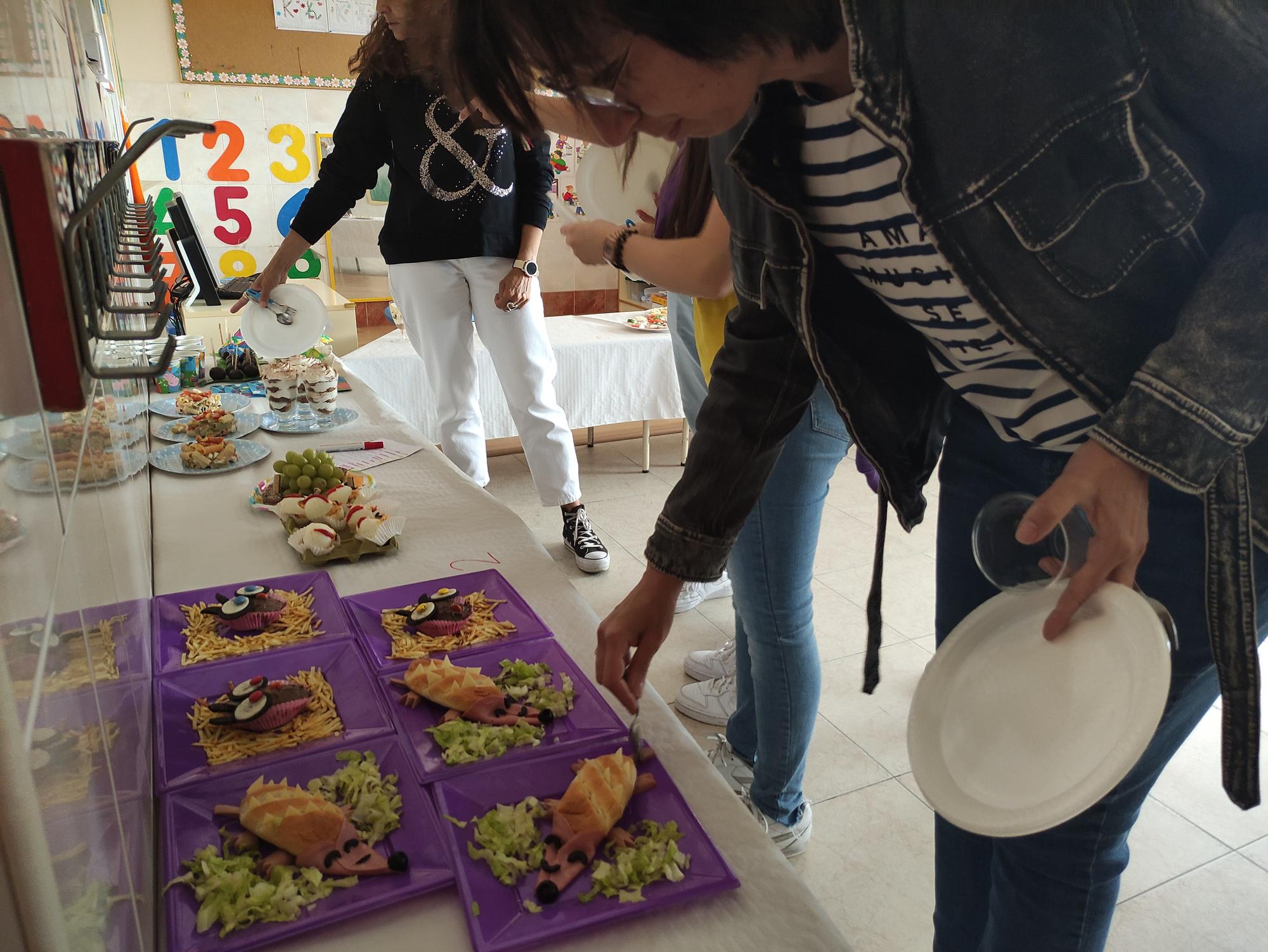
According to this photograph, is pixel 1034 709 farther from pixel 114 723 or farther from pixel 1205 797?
pixel 1205 797

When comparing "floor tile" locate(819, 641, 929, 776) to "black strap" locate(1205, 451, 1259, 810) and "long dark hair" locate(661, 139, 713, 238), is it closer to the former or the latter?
"long dark hair" locate(661, 139, 713, 238)

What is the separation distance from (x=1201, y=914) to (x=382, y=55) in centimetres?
245

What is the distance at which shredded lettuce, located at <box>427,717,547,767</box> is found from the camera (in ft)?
2.94

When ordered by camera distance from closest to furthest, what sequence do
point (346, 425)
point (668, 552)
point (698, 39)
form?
1. point (698, 39)
2. point (668, 552)
3. point (346, 425)

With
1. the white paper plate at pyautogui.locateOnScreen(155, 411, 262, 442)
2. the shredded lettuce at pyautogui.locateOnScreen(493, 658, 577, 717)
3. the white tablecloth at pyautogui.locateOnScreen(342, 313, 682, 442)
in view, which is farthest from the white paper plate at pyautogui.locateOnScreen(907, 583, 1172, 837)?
the white tablecloth at pyautogui.locateOnScreen(342, 313, 682, 442)

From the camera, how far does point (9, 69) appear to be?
450 millimetres

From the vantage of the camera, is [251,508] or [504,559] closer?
[504,559]

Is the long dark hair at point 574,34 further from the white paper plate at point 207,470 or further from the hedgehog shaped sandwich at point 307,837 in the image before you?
the white paper plate at point 207,470

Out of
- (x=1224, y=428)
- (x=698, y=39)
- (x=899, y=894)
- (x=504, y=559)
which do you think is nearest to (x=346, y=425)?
(x=504, y=559)

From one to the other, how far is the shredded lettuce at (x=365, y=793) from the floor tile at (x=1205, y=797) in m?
1.50

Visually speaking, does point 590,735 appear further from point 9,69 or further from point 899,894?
point 899,894

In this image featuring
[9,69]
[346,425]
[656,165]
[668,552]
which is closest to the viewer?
[9,69]

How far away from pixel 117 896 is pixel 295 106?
15.9 feet

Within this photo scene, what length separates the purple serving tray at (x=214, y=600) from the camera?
1.06 meters
